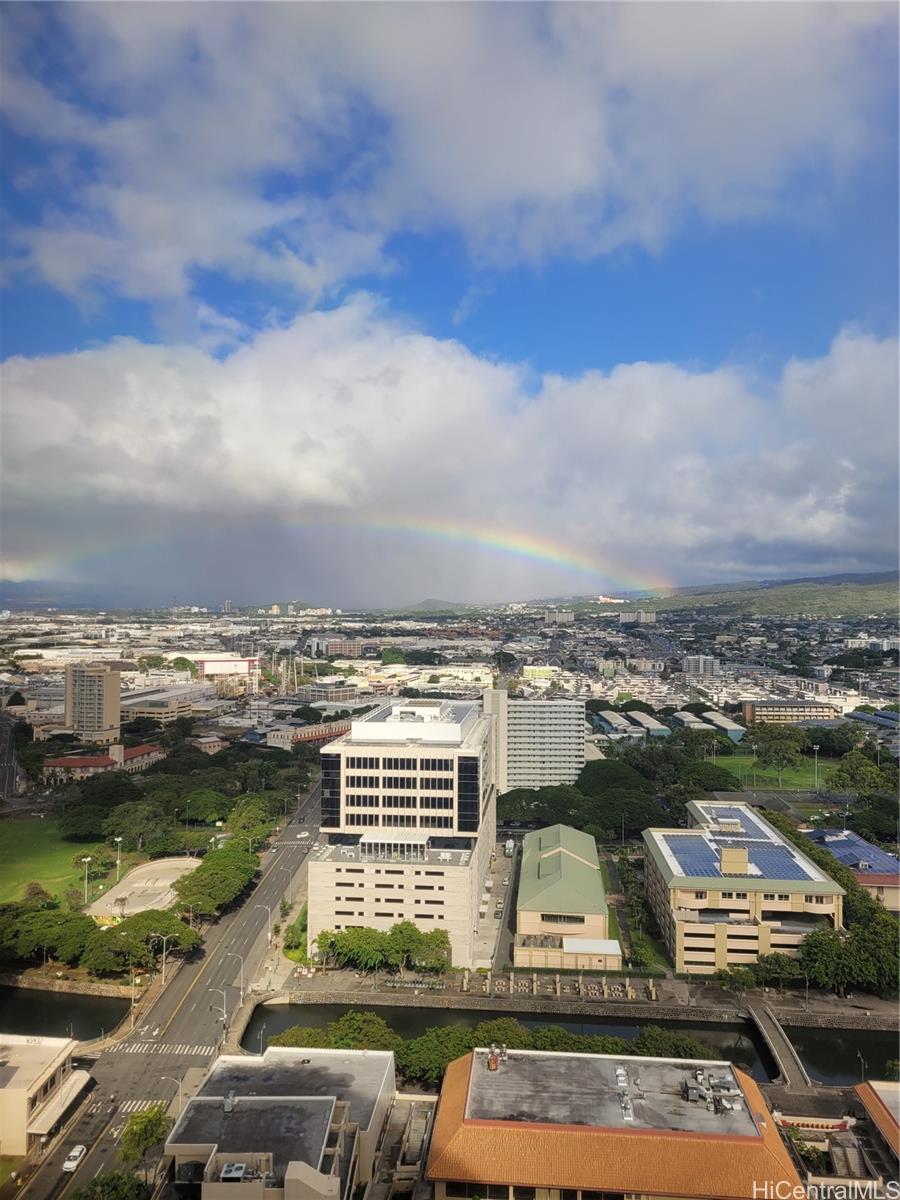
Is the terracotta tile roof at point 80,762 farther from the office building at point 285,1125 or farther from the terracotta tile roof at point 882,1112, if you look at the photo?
the terracotta tile roof at point 882,1112

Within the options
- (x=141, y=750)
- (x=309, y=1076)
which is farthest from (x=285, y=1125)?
(x=141, y=750)

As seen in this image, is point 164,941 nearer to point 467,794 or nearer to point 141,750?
point 467,794

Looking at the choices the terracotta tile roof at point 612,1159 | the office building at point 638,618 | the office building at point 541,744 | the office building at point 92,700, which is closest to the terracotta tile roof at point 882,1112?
the terracotta tile roof at point 612,1159

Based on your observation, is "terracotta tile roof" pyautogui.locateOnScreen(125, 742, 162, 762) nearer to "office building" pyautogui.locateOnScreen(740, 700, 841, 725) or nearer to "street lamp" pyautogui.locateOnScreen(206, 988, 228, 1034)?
"street lamp" pyautogui.locateOnScreen(206, 988, 228, 1034)

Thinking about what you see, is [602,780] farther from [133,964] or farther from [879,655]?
[879,655]

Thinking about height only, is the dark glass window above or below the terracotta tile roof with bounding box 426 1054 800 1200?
above

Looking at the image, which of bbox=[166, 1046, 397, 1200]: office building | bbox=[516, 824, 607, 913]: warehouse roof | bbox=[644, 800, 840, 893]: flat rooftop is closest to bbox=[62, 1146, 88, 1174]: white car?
bbox=[166, 1046, 397, 1200]: office building

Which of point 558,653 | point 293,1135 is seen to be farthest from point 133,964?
A: point 558,653
